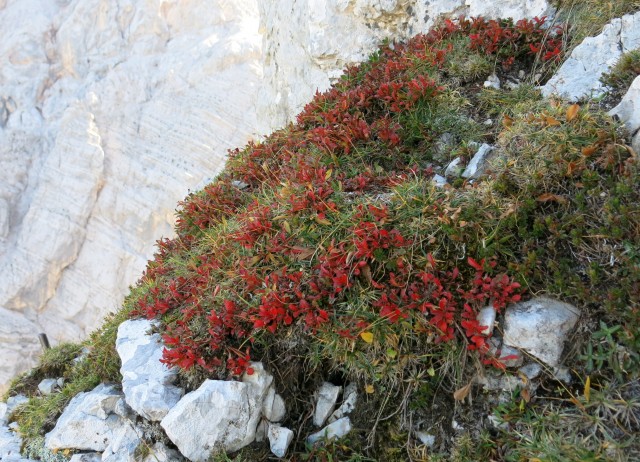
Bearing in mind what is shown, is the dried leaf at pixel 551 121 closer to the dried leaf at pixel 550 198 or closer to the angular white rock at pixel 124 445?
the dried leaf at pixel 550 198

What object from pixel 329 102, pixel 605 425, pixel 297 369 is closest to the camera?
pixel 605 425

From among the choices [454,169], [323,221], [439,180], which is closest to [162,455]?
[323,221]

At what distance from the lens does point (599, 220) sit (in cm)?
386

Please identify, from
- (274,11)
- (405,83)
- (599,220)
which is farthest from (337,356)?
(274,11)

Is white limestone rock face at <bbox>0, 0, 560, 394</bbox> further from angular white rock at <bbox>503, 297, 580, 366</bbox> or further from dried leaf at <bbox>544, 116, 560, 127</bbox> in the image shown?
angular white rock at <bbox>503, 297, 580, 366</bbox>

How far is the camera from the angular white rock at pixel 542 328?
12.0ft

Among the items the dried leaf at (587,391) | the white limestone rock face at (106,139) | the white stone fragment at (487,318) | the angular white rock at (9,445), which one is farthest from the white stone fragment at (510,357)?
the white limestone rock face at (106,139)

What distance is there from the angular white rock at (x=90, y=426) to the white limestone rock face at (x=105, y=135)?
14025mm

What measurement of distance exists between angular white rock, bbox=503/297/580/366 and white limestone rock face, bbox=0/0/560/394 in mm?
Result: 15043

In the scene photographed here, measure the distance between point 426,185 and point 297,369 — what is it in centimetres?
183

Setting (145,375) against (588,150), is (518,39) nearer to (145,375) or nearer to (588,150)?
(588,150)

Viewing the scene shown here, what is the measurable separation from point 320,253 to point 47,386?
3702 millimetres

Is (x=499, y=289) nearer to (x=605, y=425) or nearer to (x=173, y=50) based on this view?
(x=605, y=425)

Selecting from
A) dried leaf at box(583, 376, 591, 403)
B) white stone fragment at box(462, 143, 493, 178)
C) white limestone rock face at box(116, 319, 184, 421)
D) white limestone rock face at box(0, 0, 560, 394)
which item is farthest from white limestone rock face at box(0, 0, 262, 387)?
dried leaf at box(583, 376, 591, 403)
